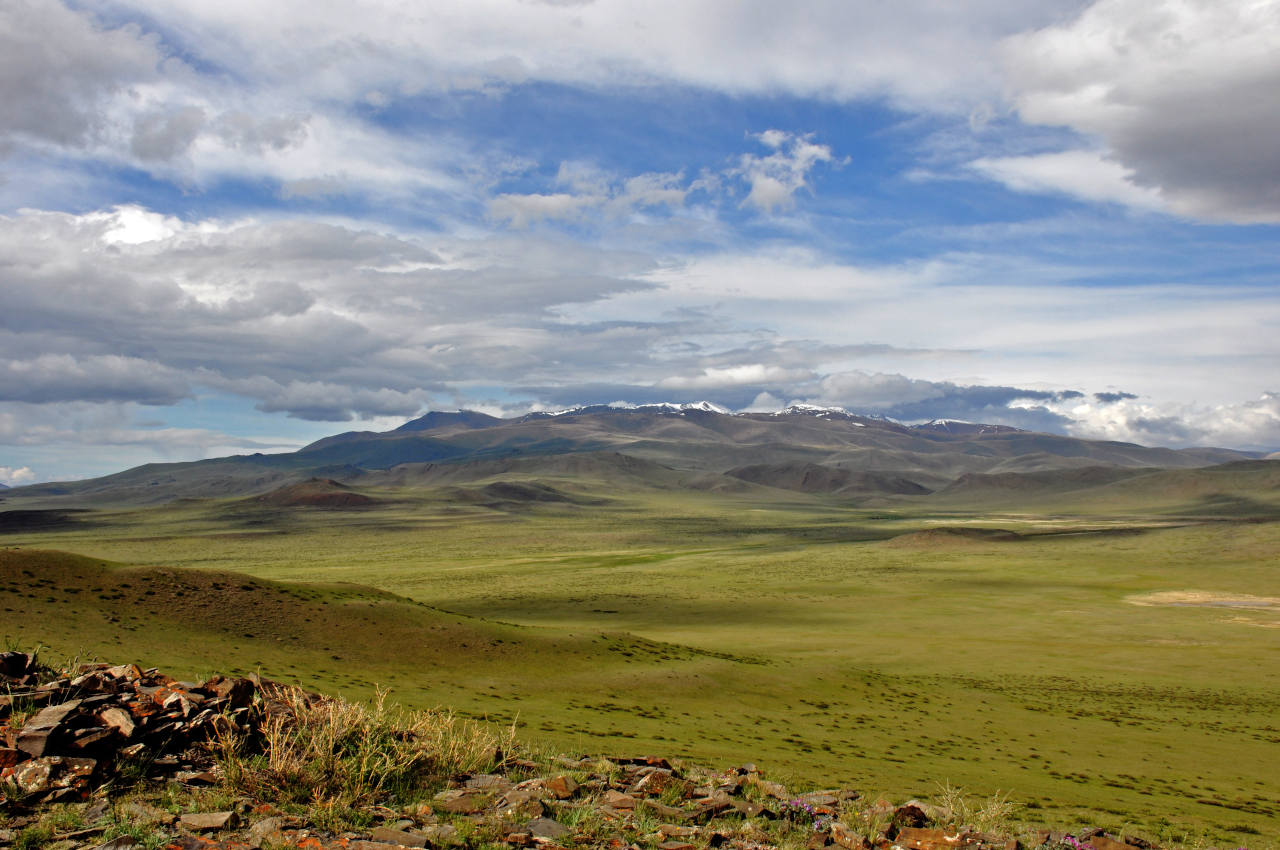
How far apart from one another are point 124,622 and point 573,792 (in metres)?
24.5

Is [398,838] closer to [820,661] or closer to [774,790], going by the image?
[774,790]

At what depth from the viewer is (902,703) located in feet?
101

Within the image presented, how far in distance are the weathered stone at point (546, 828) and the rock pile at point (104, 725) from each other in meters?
Result: 4.24

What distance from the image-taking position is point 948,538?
4555 inches

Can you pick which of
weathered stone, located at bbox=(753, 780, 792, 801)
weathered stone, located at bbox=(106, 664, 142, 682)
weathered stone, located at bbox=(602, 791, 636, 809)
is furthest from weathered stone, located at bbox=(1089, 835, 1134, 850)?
weathered stone, located at bbox=(106, 664, 142, 682)

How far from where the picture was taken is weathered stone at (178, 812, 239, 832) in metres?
9.25

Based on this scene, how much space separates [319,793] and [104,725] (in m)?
3.05

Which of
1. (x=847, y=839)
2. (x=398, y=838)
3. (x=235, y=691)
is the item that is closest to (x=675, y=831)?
(x=847, y=839)

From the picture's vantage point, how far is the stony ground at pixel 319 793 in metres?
9.39

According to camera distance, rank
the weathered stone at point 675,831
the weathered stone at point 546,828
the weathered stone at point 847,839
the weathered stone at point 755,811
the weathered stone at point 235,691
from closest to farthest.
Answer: the weathered stone at point 546,828 < the weathered stone at point 675,831 < the weathered stone at point 847,839 < the weathered stone at point 755,811 < the weathered stone at point 235,691

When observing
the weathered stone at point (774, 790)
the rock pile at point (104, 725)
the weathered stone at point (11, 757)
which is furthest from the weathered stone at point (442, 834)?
the weathered stone at point (774, 790)

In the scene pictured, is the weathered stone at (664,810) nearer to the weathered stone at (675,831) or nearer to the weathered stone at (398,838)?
the weathered stone at (675,831)

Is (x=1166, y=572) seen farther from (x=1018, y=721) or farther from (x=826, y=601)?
(x=1018, y=721)

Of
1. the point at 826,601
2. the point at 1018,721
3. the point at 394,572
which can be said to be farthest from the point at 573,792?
the point at 394,572
